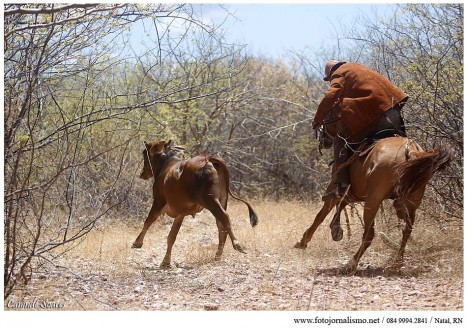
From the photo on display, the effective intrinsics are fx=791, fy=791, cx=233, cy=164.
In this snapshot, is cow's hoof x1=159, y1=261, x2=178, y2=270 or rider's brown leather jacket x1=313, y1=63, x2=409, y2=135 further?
cow's hoof x1=159, y1=261, x2=178, y2=270

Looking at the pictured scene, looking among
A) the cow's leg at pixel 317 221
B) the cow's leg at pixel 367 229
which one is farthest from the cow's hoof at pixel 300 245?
the cow's leg at pixel 367 229

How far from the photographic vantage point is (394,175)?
8758 mm

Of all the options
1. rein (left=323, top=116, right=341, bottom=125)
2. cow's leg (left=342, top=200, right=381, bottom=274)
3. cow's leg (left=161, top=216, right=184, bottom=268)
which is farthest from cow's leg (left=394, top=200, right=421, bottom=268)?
cow's leg (left=161, top=216, right=184, bottom=268)

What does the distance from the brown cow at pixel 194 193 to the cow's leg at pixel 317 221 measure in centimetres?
72

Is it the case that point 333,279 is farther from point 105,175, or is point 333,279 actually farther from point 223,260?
point 105,175

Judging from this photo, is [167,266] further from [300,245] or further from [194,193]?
[300,245]

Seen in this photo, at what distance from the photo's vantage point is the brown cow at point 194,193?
10664 mm

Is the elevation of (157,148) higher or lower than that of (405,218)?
higher

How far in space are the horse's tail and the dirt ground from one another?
103 centimetres

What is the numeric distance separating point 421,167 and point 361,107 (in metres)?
1.55

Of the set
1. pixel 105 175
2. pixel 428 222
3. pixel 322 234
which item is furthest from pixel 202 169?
pixel 105 175

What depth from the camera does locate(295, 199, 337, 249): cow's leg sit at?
1040cm

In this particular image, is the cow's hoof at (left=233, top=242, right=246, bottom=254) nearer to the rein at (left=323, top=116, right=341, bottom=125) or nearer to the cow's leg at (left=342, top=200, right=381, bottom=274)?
the cow's leg at (left=342, top=200, right=381, bottom=274)

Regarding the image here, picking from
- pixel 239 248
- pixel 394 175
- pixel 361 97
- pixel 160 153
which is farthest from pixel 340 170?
pixel 160 153
